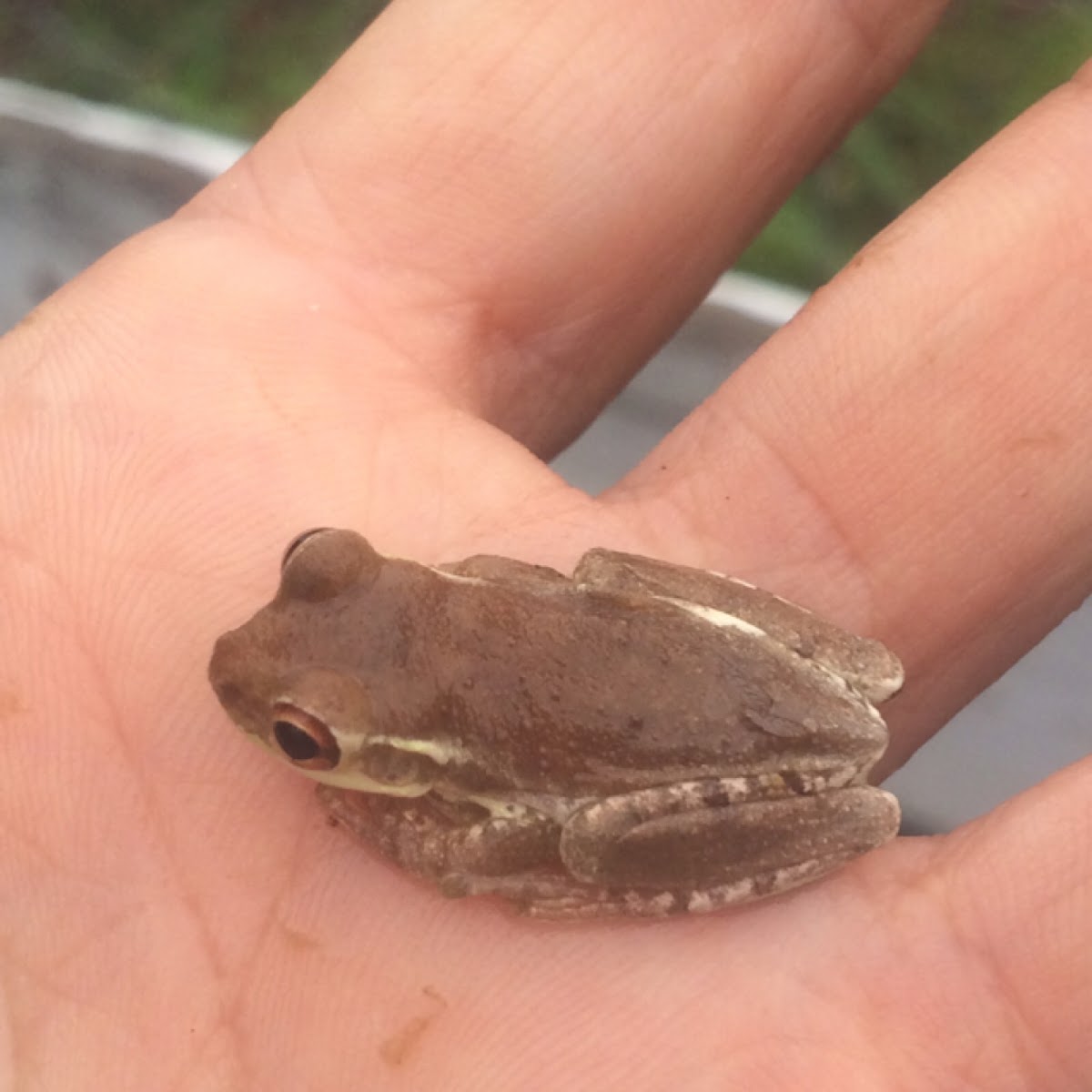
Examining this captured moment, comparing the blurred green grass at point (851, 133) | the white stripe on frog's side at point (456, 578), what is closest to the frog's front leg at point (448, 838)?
the white stripe on frog's side at point (456, 578)

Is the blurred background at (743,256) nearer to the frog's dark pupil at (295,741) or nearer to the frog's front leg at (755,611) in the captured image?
the frog's front leg at (755,611)

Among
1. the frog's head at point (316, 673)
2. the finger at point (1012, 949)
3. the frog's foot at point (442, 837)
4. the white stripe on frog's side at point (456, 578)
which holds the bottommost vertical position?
the frog's foot at point (442, 837)

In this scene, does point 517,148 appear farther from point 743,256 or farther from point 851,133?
point 851,133

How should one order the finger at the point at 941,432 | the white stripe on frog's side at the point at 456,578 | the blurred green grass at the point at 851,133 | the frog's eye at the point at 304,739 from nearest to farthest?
the frog's eye at the point at 304,739, the white stripe on frog's side at the point at 456,578, the finger at the point at 941,432, the blurred green grass at the point at 851,133

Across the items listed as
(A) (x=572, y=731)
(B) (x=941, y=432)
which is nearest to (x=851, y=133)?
(B) (x=941, y=432)

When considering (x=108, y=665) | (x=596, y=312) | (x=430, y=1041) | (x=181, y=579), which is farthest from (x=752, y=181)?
(x=430, y=1041)

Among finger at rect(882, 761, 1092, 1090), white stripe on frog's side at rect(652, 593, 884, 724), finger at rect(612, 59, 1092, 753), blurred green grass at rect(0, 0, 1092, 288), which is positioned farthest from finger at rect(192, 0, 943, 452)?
finger at rect(882, 761, 1092, 1090)

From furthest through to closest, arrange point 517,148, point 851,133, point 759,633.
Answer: point 851,133 < point 517,148 < point 759,633
